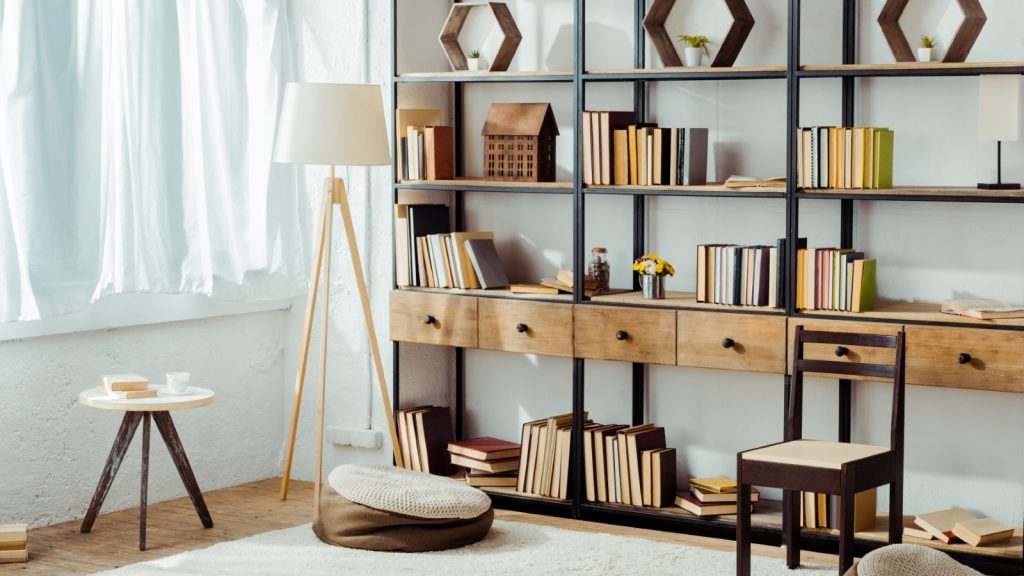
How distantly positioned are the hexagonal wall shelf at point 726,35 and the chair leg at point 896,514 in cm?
168

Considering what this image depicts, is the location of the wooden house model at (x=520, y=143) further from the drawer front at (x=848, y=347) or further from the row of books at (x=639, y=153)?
the drawer front at (x=848, y=347)

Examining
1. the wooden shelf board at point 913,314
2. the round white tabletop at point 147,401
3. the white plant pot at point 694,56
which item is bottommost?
the round white tabletop at point 147,401

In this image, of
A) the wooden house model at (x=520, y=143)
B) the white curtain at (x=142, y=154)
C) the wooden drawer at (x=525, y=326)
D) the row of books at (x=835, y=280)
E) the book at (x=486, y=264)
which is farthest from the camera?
the book at (x=486, y=264)

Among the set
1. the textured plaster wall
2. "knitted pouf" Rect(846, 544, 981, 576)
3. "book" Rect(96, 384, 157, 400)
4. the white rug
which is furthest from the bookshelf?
"knitted pouf" Rect(846, 544, 981, 576)

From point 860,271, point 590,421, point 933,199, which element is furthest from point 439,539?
point 933,199

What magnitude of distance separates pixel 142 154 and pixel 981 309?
10.6 ft

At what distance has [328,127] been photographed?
5137 millimetres

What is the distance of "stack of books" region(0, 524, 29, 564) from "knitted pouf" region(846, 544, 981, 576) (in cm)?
294

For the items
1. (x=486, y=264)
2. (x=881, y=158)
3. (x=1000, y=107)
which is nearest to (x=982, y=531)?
(x=881, y=158)

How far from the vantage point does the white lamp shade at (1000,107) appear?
14.3 feet

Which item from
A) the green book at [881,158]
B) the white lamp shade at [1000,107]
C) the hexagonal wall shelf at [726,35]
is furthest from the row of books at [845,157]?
the hexagonal wall shelf at [726,35]

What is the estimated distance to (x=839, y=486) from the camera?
4.06 m

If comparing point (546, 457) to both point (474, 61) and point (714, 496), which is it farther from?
point (474, 61)

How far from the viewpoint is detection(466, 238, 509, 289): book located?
546 centimetres
